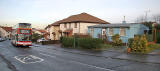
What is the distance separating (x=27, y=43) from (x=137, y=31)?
18708 mm

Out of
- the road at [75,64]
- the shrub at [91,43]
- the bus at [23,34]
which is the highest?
the bus at [23,34]

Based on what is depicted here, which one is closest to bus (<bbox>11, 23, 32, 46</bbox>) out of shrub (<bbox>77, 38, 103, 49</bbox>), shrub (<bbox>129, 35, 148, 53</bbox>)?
shrub (<bbox>77, 38, 103, 49</bbox>)

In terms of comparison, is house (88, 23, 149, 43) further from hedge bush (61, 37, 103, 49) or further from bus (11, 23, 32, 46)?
bus (11, 23, 32, 46)

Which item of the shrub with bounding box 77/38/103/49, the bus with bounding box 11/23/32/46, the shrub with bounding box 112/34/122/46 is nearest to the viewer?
the shrub with bounding box 77/38/103/49

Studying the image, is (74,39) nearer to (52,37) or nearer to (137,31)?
(137,31)

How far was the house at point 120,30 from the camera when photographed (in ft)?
78.7

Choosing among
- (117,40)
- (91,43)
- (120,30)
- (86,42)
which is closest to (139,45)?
(117,40)

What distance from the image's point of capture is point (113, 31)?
25891 mm

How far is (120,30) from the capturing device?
24.9 meters

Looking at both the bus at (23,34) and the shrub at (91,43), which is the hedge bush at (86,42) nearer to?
the shrub at (91,43)

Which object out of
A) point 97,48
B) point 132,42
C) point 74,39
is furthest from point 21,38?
point 132,42

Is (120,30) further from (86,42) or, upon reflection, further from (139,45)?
(139,45)

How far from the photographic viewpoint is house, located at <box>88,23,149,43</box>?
78.7 ft

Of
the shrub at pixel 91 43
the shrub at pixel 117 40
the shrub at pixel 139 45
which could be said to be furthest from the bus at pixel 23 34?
the shrub at pixel 139 45
